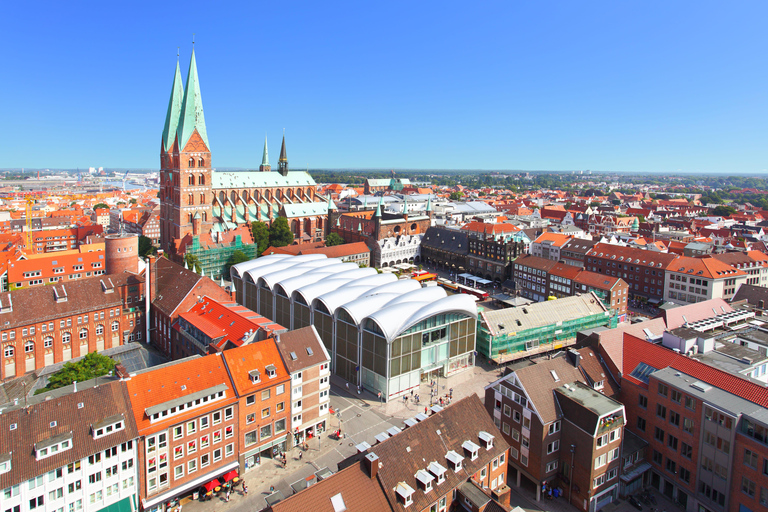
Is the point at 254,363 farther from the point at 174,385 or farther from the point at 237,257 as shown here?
the point at 237,257

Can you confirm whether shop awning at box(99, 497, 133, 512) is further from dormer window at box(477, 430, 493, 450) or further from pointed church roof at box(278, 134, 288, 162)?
pointed church roof at box(278, 134, 288, 162)

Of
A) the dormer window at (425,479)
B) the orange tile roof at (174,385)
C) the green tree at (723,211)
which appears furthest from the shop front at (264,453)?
the green tree at (723,211)

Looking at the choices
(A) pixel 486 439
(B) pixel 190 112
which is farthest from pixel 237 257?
(A) pixel 486 439

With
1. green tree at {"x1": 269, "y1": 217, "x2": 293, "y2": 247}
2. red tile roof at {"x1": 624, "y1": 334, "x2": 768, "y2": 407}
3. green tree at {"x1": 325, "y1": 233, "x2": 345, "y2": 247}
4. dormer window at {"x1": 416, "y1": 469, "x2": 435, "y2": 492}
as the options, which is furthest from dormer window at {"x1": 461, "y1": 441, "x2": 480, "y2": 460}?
green tree at {"x1": 269, "y1": 217, "x2": 293, "y2": 247}

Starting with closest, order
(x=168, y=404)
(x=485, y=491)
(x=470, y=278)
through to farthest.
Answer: (x=485, y=491), (x=168, y=404), (x=470, y=278)

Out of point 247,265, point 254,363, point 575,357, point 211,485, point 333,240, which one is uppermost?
point 247,265

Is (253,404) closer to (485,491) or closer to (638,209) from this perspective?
(485,491)

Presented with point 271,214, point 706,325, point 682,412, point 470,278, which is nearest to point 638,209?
point 470,278

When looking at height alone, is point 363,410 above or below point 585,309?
below
